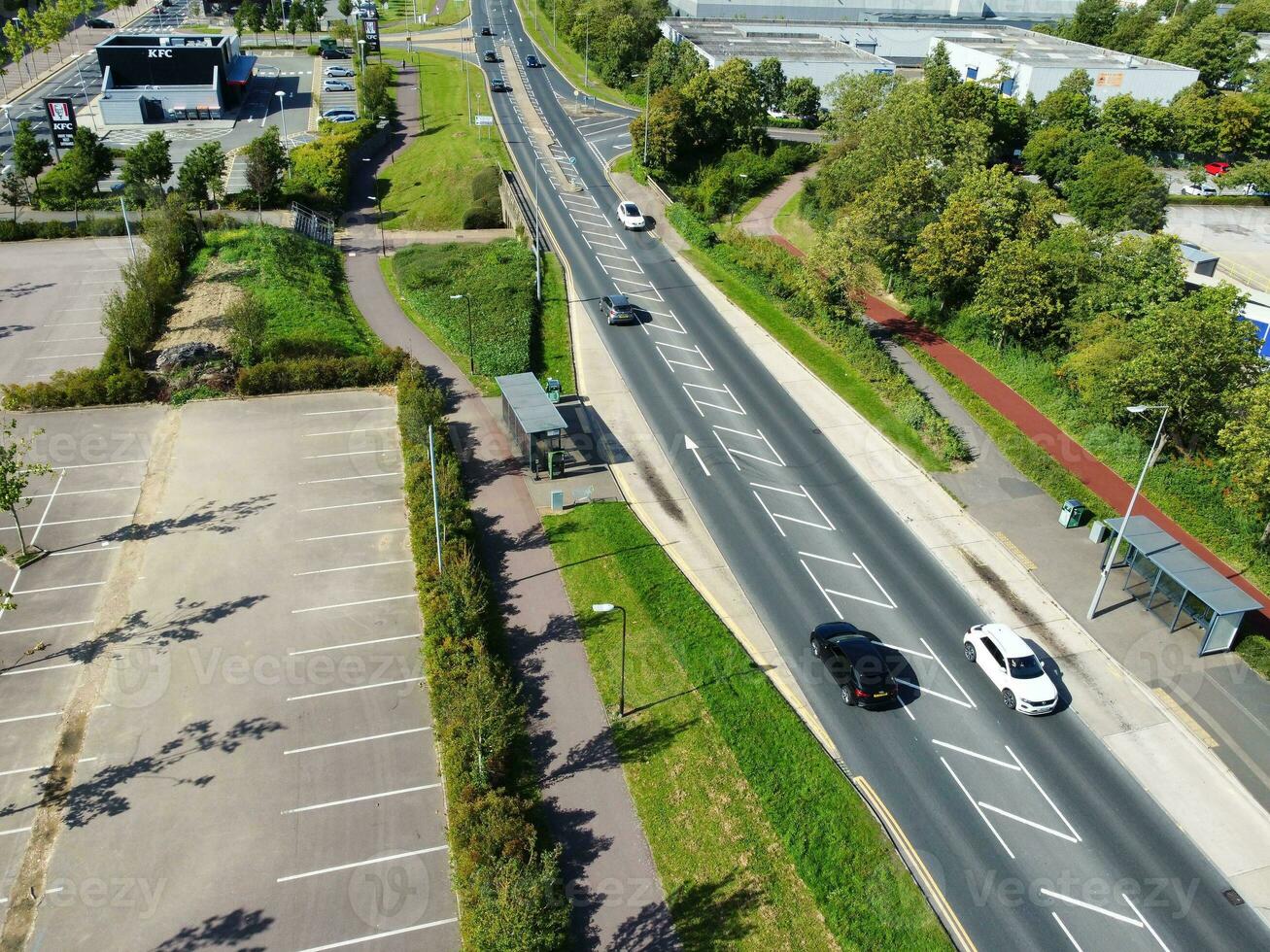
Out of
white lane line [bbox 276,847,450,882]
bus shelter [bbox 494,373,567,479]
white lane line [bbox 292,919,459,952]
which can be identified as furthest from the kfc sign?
white lane line [bbox 292,919,459,952]

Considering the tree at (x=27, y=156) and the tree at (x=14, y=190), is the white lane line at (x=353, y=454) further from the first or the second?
the tree at (x=27, y=156)

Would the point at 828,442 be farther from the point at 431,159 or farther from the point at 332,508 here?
the point at 431,159

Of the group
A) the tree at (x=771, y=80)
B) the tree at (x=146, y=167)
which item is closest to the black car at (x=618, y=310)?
the tree at (x=146, y=167)

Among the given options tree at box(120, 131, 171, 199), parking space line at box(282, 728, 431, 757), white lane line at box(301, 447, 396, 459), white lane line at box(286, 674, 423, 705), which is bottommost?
parking space line at box(282, 728, 431, 757)

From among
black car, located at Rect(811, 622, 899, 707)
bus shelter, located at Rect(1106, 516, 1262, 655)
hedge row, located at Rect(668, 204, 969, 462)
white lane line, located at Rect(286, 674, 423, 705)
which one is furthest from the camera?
hedge row, located at Rect(668, 204, 969, 462)

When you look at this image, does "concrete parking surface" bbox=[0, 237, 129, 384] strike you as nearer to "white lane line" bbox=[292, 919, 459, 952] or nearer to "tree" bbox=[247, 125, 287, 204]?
"tree" bbox=[247, 125, 287, 204]

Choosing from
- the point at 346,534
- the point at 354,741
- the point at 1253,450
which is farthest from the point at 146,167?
the point at 1253,450

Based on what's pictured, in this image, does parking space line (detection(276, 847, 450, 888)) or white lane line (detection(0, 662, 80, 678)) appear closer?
parking space line (detection(276, 847, 450, 888))
